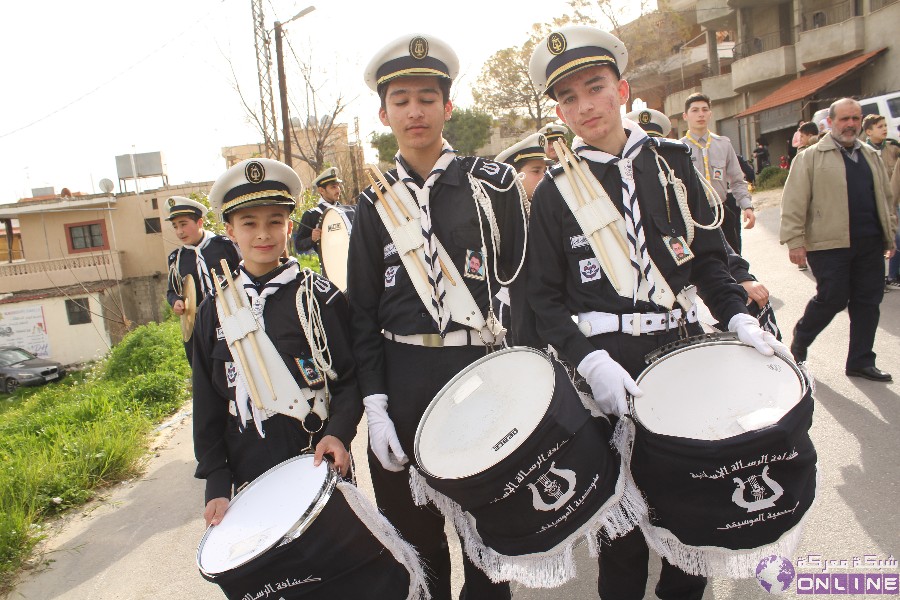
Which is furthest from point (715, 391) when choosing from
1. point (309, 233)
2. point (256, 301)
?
point (309, 233)

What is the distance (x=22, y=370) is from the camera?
28859 millimetres

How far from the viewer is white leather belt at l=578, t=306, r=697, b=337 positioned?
2.29 meters

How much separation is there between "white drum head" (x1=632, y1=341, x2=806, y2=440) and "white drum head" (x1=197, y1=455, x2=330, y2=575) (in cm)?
101

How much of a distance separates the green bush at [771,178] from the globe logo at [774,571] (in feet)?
Result: 70.7

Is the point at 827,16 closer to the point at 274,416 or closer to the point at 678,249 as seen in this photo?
the point at 678,249

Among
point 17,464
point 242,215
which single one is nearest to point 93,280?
point 17,464

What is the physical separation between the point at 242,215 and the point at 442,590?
1696 millimetres

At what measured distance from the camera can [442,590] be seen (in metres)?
2.69

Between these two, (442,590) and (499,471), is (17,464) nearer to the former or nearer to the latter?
(442,590)

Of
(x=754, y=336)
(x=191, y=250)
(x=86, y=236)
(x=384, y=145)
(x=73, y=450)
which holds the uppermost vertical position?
(x=384, y=145)

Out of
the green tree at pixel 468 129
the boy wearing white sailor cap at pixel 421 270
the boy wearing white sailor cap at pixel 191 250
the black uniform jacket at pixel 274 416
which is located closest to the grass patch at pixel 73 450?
the boy wearing white sailor cap at pixel 191 250

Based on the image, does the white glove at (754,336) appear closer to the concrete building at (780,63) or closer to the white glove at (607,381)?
the white glove at (607,381)

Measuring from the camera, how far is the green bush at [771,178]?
2158cm

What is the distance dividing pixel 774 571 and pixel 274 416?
1.72 metres
